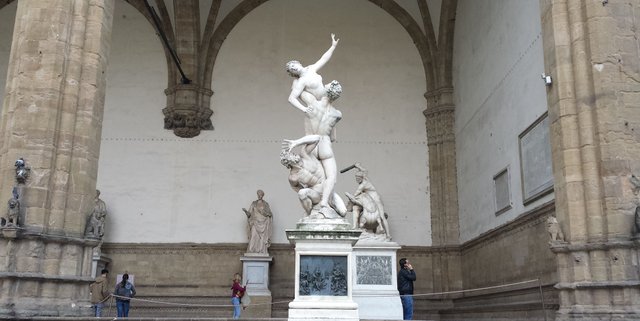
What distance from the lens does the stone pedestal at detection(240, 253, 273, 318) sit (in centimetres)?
1393

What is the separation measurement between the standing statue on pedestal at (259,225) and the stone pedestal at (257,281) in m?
0.24

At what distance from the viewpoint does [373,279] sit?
1134cm

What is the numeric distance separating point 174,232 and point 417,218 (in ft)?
20.6

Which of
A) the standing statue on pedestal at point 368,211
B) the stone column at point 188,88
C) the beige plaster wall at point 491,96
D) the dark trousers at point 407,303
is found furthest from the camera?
the stone column at point 188,88

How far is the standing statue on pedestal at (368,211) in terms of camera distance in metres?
12.4

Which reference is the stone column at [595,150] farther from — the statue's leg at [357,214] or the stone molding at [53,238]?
the stone molding at [53,238]

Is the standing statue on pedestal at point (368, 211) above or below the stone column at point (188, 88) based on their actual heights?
below

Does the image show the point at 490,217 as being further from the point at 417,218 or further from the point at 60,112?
the point at 60,112

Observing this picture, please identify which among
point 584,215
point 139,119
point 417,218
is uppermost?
point 139,119

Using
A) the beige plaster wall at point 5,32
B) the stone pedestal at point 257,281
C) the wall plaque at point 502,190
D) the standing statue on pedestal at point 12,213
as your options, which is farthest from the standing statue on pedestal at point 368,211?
the beige plaster wall at point 5,32

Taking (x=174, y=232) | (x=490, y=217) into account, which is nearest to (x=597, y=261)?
(x=490, y=217)

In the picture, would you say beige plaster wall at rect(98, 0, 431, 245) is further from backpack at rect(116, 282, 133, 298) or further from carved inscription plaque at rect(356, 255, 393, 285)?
carved inscription plaque at rect(356, 255, 393, 285)

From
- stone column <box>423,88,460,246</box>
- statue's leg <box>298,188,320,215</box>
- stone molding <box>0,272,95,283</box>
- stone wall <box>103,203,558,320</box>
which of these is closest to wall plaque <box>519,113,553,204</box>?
stone wall <box>103,203,558,320</box>

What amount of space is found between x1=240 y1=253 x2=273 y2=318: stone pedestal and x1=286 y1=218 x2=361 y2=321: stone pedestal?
22.6ft
